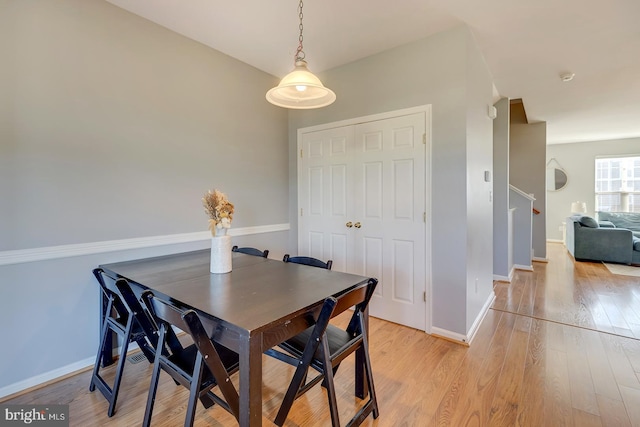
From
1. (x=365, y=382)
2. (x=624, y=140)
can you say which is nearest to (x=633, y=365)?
(x=365, y=382)

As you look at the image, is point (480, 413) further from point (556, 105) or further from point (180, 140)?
point (556, 105)

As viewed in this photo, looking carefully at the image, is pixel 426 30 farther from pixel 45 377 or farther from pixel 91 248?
pixel 45 377

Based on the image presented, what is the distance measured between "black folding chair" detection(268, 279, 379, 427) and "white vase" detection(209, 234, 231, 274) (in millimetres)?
596

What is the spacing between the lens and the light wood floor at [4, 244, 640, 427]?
63.4 inches

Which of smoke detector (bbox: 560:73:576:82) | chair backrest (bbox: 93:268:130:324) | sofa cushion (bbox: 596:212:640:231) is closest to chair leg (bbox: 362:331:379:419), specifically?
chair backrest (bbox: 93:268:130:324)

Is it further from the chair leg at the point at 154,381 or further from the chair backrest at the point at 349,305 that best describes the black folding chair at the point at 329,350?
the chair leg at the point at 154,381

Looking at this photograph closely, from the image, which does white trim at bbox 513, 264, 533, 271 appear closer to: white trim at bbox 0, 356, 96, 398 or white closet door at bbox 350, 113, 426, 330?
white closet door at bbox 350, 113, 426, 330

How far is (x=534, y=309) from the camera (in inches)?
124

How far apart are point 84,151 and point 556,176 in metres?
9.93

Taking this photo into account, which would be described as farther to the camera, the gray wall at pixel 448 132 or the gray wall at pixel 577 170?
the gray wall at pixel 577 170

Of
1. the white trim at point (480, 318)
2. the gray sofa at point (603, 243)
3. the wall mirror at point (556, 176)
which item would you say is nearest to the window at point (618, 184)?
the wall mirror at point (556, 176)

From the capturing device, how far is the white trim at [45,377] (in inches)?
70.2

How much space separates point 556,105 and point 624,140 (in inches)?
180

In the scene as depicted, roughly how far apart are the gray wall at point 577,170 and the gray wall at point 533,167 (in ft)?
10.8
